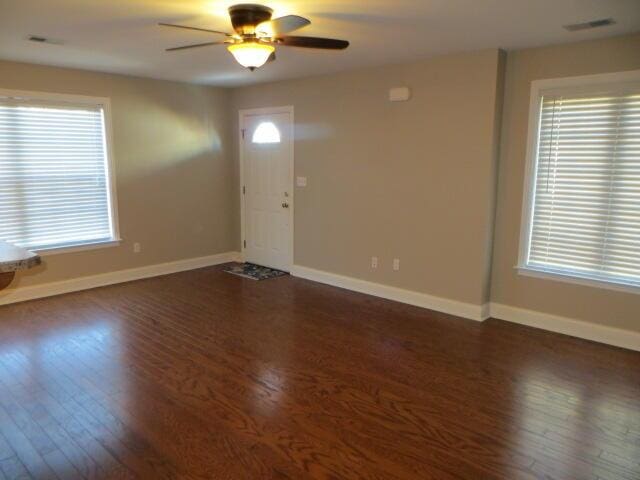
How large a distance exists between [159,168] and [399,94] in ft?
10.1

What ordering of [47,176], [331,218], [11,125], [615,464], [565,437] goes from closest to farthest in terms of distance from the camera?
[615,464] → [565,437] → [11,125] → [47,176] → [331,218]

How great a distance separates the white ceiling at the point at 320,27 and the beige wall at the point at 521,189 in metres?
0.17

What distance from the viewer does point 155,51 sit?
4.05 metres

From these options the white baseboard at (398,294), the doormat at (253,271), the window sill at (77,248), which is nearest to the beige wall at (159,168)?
the window sill at (77,248)

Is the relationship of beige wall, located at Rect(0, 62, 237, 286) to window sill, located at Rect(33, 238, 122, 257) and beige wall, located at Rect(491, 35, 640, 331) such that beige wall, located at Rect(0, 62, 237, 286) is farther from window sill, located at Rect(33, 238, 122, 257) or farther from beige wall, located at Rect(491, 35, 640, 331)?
beige wall, located at Rect(491, 35, 640, 331)

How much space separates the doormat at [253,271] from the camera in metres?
5.85

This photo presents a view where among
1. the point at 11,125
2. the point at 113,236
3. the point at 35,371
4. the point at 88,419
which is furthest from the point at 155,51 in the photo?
the point at 88,419

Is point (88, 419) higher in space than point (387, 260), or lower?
lower

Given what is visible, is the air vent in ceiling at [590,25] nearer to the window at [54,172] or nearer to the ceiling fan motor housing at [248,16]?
the ceiling fan motor housing at [248,16]

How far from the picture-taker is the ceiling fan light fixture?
2.86 m

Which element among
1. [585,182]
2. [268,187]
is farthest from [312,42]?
[268,187]

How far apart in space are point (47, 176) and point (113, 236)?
95 centimetres

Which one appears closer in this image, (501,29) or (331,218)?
→ (501,29)

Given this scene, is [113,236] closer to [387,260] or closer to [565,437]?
[387,260]
